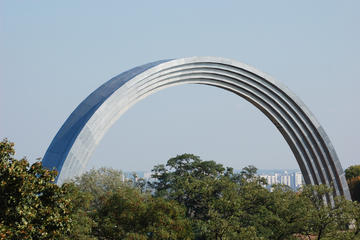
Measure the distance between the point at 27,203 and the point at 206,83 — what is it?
1306 centimetres

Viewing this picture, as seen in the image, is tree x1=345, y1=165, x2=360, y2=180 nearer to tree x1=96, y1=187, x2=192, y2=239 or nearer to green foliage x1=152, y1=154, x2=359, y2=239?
green foliage x1=152, y1=154, x2=359, y2=239

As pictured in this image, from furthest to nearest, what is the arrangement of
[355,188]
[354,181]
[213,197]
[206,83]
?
[354,181]
[355,188]
[206,83]
[213,197]

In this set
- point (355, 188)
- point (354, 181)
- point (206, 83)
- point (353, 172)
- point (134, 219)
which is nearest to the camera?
point (134, 219)

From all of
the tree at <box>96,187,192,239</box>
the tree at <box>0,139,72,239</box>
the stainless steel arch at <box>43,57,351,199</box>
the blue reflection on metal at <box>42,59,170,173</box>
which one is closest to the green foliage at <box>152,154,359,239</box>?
the tree at <box>96,187,192,239</box>

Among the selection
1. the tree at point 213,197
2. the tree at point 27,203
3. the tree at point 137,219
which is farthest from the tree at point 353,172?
the tree at point 27,203

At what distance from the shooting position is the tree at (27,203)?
10141 millimetres

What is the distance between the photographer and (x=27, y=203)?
414 inches

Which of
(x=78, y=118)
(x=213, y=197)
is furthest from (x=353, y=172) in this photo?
(x=78, y=118)

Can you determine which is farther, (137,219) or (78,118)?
(78,118)

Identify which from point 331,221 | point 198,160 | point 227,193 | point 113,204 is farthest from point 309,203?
point 198,160

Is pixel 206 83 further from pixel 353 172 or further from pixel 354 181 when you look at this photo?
pixel 353 172

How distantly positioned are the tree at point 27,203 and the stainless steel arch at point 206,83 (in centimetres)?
695

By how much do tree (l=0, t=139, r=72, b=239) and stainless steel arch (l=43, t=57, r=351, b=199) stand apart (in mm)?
6946

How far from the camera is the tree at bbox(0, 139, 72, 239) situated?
33.3 feet
